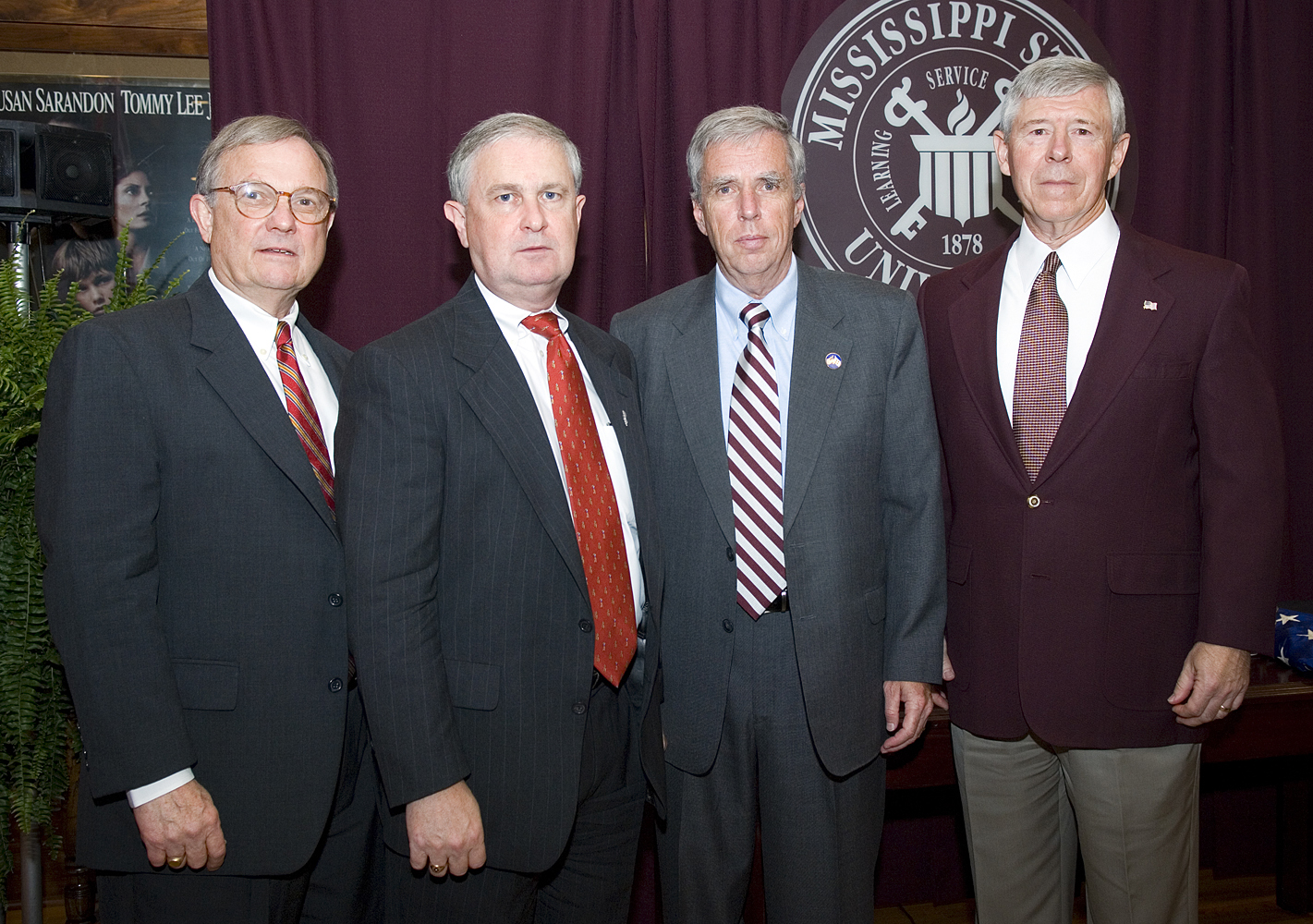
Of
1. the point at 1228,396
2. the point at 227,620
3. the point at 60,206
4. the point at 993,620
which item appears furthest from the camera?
the point at 60,206

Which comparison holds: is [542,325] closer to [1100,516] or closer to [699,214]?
[699,214]

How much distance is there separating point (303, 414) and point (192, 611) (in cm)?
38

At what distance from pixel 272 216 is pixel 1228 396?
6.09 feet

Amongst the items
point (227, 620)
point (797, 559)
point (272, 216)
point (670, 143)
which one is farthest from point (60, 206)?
point (797, 559)

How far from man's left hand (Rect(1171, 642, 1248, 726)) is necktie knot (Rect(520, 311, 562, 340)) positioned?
4.59 ft

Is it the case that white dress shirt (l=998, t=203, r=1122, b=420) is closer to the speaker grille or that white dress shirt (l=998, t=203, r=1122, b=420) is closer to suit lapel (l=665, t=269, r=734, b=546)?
suit lapel (l=665, t=269, r=734, b=546)

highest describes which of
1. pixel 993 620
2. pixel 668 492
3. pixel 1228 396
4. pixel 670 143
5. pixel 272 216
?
pixel 670 143

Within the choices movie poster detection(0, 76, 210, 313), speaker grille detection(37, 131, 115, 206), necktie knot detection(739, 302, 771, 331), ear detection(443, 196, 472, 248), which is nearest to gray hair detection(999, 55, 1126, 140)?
necktie knot detection(739, 302, 771, 331)

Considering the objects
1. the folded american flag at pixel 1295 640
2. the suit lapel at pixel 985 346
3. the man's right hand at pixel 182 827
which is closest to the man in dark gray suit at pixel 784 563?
the suit lapel at pixel 985 346

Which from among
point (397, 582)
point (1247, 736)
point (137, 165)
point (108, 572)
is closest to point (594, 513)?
point (397, 582)

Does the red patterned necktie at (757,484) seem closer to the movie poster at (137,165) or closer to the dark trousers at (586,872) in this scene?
the dark trousers at (586,872)

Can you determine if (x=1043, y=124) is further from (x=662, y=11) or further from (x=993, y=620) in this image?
(x=662, y=11)

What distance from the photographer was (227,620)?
1.61 metres

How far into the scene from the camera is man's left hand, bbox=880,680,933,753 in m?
2.00
